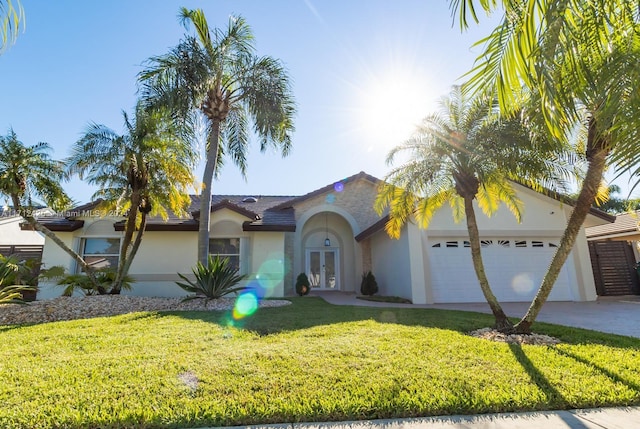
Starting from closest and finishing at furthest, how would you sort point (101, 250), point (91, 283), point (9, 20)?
1. point (9, 20)
2. point (91, 283)
3. point (101, 250)

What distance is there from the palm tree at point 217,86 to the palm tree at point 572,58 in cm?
1078

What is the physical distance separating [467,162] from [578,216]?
8.30 ft

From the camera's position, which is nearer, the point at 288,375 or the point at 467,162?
the point at 288,375

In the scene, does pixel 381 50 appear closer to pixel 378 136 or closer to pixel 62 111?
pixel 378 136

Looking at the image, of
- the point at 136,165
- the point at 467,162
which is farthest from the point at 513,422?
the point at 136,165

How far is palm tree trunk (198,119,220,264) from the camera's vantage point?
12945mm

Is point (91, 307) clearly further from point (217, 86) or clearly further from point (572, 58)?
point (572, 58)

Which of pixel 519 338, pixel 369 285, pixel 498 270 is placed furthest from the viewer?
pixel 369 285

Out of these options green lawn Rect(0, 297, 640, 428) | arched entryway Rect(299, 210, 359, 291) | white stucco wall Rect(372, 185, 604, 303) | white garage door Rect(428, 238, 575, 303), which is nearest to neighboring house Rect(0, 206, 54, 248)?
arched entryway Rect(299, 210, 359, 291)

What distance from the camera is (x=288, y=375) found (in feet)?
14.5

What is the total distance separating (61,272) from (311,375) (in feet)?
45.4

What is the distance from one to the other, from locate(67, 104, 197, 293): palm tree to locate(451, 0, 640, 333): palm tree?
37.4ft

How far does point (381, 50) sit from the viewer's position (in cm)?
805

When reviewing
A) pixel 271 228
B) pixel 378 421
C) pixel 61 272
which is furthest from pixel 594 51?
pixel 61 272
